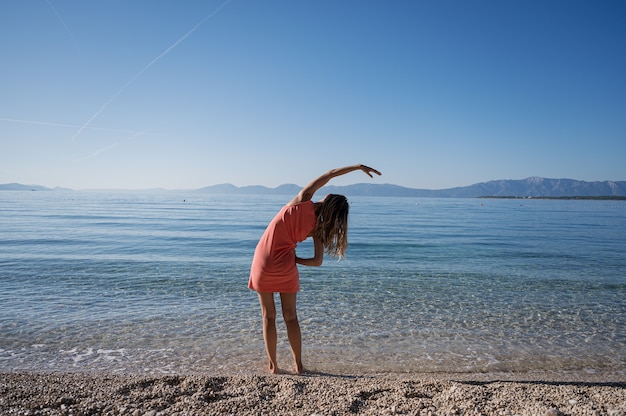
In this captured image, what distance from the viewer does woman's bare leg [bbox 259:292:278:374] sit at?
4.48 m

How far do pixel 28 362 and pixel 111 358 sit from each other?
3.28 feet

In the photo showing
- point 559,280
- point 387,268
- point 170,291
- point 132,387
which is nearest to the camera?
point 132,387

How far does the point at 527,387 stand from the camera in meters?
4.16

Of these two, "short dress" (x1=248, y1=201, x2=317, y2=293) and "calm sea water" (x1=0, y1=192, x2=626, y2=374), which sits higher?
"short dress" (x1=248, y1=201, x2=317, y2=293)

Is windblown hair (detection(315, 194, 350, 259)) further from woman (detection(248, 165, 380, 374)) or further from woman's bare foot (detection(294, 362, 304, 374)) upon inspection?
woman's bare foot (detection(294, 362, 304, 374))

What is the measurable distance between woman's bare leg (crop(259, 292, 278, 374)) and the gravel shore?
479 millimetres

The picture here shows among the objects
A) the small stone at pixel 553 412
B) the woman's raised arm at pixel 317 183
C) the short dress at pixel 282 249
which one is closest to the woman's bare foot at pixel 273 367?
the short dress at pixel 282 249

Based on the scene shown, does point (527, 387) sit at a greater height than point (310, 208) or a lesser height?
lesser

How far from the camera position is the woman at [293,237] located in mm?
4156

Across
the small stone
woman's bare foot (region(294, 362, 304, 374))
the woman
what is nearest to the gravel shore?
the small stone

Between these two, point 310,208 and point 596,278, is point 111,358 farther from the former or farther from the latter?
point 596,278

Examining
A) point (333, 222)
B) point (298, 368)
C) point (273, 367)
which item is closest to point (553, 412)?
point (333, 222)

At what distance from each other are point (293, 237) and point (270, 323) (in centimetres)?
111

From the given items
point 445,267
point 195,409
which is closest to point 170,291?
point 195,409
